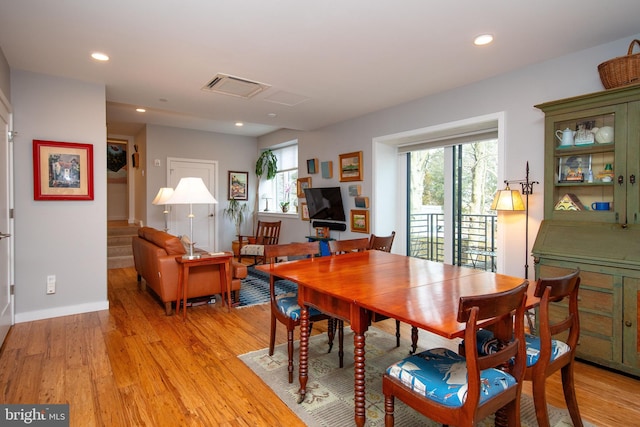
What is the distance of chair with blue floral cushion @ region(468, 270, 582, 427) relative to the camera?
1497mm

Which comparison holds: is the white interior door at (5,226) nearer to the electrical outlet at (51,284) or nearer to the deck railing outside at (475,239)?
the electrical outlet at (51,284)

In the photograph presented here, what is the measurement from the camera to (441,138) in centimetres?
423

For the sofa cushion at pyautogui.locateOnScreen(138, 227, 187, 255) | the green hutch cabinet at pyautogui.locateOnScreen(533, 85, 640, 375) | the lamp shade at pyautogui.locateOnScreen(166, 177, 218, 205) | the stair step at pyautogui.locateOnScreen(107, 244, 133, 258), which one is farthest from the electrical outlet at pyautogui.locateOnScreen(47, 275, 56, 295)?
the green hutch cabinet at pyautogui.locateOnScreen(533, 85, 640, 375)

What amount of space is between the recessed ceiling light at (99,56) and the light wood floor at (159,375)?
2.40 metres

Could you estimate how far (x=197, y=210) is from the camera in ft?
23.3

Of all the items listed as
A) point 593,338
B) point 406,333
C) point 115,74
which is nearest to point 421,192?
point 406,333

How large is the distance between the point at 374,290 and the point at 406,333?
1.63 m

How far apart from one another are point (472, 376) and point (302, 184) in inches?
204

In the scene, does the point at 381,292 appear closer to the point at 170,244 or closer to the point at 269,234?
the point at 170,244

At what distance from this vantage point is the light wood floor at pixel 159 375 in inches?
76.5

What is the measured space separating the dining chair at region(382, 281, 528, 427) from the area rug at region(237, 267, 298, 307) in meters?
2.77

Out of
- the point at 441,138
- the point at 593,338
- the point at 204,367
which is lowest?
the point at 204,367

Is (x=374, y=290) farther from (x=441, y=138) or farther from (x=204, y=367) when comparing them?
(x=441, y=138)

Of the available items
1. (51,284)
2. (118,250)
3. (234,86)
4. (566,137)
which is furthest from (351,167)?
(118,250)
